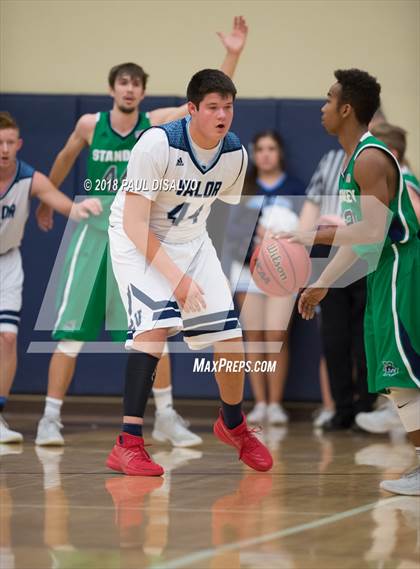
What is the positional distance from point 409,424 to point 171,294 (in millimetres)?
1084

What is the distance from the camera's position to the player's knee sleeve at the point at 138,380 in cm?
457

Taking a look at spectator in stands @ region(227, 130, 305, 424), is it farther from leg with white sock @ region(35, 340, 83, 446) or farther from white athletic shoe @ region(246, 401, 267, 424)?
leg with white sock @ region(35, 340, 83, 446)

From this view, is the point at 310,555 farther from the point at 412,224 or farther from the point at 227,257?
the point at 227,257

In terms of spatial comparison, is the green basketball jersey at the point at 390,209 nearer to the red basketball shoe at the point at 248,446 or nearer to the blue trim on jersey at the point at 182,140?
the blue trim on jersey at the point at 182,140

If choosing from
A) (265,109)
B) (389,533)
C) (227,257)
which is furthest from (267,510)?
(265,109)

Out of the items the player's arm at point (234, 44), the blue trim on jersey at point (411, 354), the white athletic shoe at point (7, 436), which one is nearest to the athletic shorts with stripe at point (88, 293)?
the white athletic shoe at point (7, 436)

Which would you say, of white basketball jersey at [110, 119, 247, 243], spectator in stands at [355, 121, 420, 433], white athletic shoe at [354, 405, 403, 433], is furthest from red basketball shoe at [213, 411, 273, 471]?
white athletic shoe at [354, 405, 403, 433]

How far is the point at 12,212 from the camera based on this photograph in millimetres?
6082

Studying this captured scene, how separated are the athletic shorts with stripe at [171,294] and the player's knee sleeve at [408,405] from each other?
2.59ft

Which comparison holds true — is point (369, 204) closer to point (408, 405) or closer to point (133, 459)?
point (408, 405)

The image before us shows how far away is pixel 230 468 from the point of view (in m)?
4.91

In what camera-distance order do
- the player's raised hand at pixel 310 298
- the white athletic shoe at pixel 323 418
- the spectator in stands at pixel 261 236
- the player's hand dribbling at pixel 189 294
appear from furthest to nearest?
the spectator in stands at pixel 261 236, the white athletic shoe at pixel 323 418, the player's hand dribbling at pixel 189 294, the player's raised hand at pixel 310 298

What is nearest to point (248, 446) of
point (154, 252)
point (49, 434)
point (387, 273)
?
point (154, 252)

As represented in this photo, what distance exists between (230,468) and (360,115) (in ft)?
5.26
